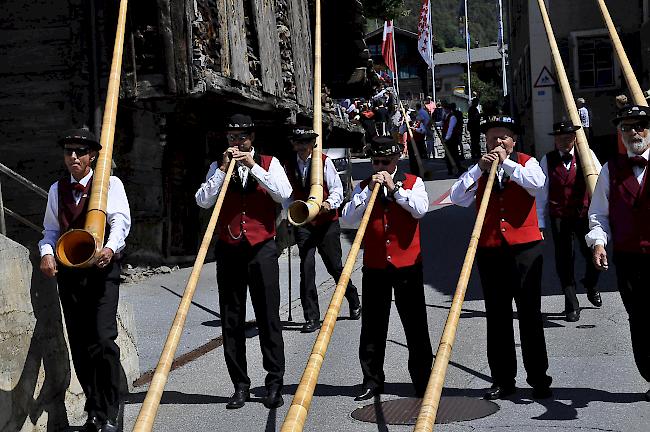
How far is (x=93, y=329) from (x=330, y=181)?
3.76m

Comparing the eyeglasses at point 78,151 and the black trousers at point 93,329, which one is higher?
the eyeglasses at point 78,151

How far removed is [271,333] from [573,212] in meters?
4.15

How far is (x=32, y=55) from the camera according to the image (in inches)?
513

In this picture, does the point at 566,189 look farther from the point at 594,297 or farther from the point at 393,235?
the point at 393,235

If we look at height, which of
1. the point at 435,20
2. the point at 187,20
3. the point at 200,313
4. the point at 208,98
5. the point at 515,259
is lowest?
the point at 200,313

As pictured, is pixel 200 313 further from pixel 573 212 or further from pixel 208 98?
pixel 573 212

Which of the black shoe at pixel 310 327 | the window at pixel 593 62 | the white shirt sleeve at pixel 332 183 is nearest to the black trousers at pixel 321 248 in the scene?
the black shoe at pixel 310 327

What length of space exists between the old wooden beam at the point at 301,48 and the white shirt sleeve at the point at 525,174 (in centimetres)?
1129

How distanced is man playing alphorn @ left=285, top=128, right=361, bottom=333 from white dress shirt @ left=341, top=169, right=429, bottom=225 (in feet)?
7.49

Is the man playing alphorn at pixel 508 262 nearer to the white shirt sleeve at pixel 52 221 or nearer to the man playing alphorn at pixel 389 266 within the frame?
the man playing alphorn at pixel 389 266

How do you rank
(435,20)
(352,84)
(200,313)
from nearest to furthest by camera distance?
(200,313) < (352,84) < (435,20)

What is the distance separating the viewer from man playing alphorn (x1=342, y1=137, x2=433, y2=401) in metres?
7.37

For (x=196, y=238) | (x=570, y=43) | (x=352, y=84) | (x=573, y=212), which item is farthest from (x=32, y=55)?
(x=570, y=43)

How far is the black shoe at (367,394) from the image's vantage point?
7.48 metres
